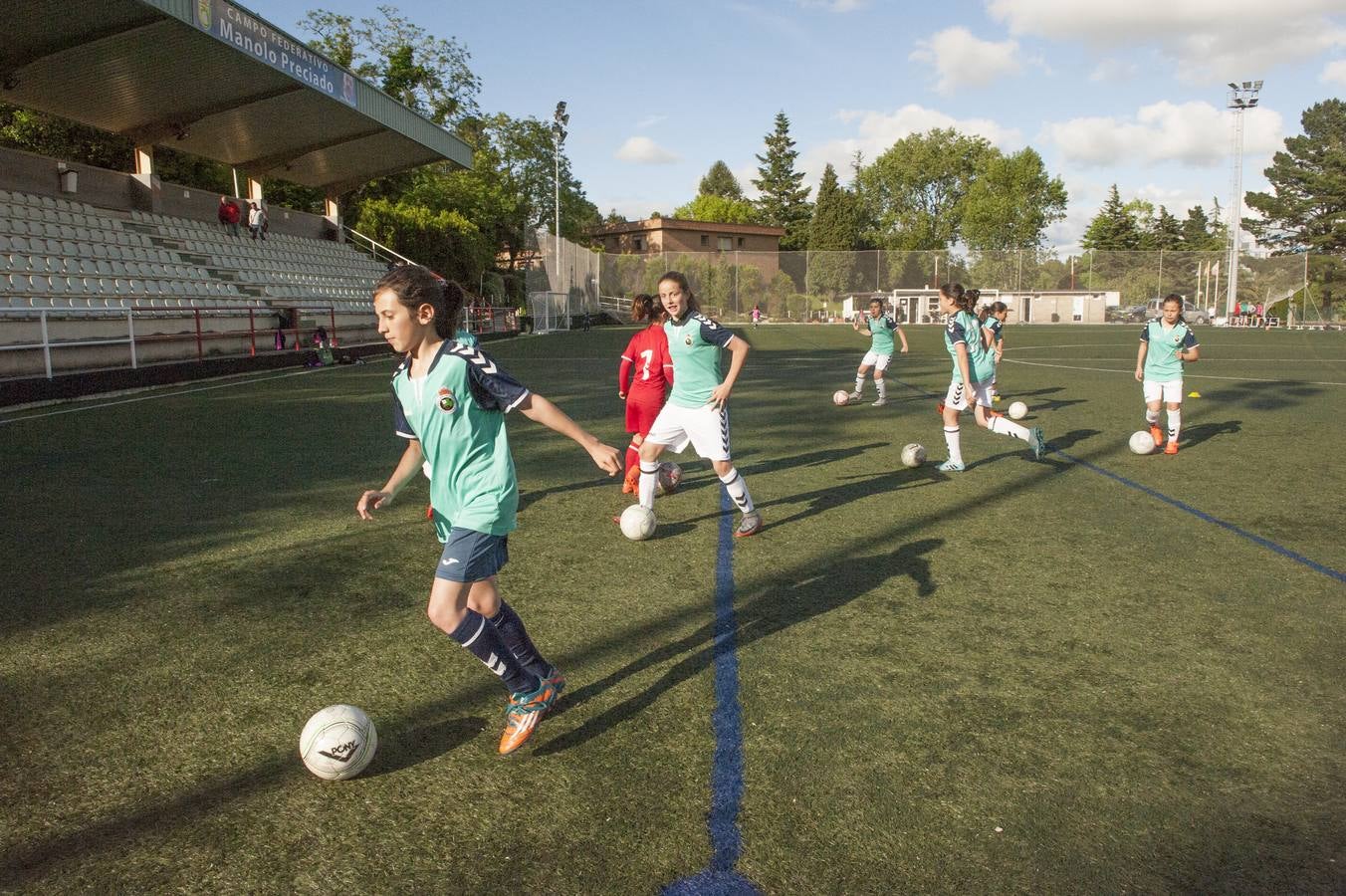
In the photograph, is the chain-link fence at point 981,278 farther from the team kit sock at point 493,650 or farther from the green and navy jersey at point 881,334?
the team kit sock at point 493,650

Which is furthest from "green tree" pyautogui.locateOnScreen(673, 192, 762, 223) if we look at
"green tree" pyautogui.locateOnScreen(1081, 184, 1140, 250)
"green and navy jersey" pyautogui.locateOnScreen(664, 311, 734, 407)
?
"green and navy jersey" pyautogui.locateOnScreen(664, 311, 734, 407)

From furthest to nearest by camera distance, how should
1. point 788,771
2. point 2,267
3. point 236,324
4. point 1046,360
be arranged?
point 1046,360 < point 236,324 < point 2,267 < point 788,771

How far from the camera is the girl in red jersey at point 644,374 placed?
7215mm

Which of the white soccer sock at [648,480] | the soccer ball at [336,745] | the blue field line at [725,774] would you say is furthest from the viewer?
the white soccer sock at [648,480]

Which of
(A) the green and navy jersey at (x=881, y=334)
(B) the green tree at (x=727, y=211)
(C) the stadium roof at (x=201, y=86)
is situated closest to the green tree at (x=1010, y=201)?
(B) the green tree at (x=727, y=211)

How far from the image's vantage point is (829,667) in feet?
13.1

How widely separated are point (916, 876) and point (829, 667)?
4.79 feet

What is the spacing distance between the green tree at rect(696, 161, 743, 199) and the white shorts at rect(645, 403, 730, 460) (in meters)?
122

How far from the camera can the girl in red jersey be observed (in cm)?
721

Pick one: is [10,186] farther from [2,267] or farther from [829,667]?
[829,667]

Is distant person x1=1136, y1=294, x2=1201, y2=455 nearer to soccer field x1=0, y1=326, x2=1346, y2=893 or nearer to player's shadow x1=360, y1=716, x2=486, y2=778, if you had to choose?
soccer field x1=0, y1=326, x2=1346, y2=893

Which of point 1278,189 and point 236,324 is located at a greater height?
point 1278,189

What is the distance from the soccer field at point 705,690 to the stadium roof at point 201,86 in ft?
45.9

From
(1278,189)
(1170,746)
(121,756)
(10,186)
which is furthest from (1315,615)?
(1278,189)
